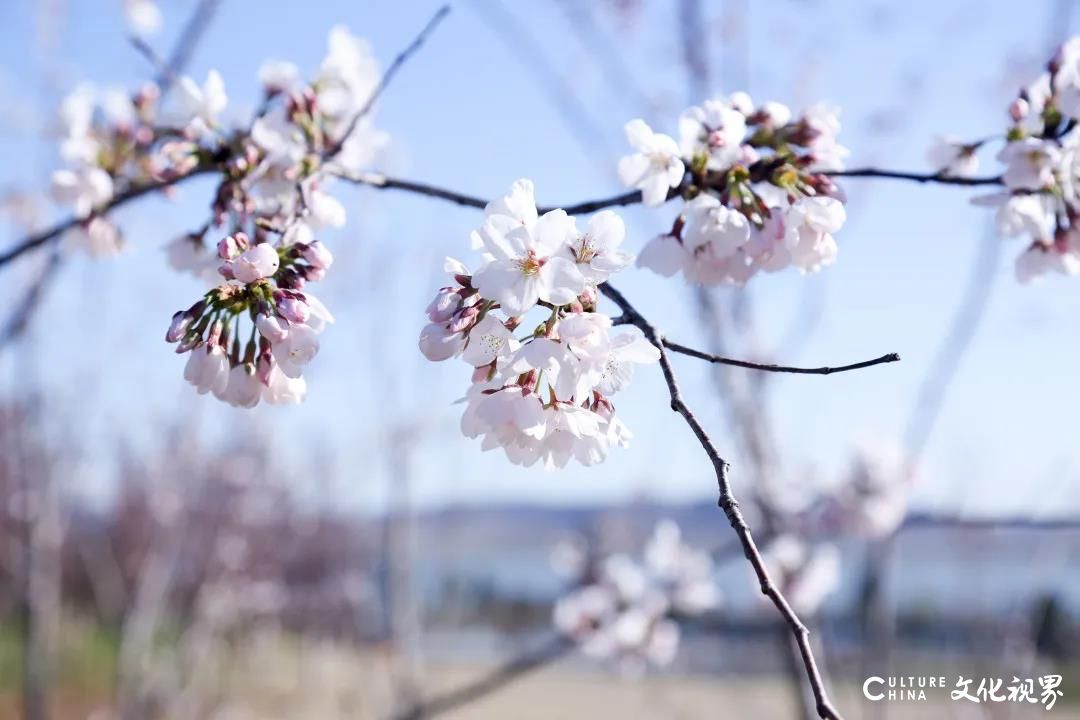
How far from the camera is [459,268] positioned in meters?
0.86

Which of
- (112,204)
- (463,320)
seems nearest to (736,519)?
(463,320)

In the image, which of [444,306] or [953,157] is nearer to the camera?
[444,306]

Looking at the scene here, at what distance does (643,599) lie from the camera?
11.6 ft

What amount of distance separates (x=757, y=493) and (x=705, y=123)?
2.00 metres

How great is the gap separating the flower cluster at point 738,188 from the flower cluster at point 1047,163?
0.71ft

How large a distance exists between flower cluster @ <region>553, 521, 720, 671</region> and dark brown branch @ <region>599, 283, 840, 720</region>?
2.52m

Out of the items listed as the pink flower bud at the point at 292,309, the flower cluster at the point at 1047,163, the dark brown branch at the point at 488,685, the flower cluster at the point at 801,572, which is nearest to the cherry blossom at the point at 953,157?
the flower cluster at the point at 1047,163

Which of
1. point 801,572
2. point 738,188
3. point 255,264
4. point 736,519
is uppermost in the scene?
point 738,188

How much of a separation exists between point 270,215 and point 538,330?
0.45 m

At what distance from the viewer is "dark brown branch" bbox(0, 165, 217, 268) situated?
48.7 inches

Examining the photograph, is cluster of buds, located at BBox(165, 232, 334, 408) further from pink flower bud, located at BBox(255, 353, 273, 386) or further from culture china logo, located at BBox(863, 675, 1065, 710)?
culture china logo, located at BBox(863, 675, 1065, 710)

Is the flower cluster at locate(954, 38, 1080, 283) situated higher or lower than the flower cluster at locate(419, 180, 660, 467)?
higher

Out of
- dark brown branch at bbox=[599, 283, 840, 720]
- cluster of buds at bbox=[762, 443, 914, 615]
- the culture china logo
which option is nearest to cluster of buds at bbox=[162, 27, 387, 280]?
dark brown branch at bbox=[599, 283, 840, 720]

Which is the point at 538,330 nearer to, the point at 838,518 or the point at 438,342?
the point at 438,342
